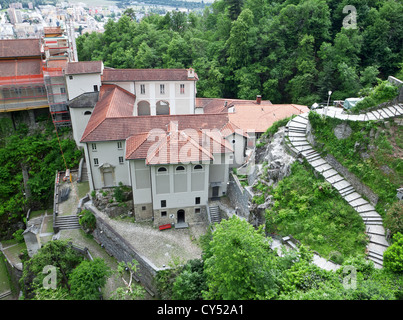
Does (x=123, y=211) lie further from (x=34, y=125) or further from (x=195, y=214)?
(x=34, y=125)

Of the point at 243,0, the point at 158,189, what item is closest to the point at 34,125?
the point at 158,189

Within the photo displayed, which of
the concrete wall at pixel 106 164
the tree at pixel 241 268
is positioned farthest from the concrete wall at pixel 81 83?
the tree at pixel 241 268

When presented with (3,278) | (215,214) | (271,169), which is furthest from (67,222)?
(271,169)

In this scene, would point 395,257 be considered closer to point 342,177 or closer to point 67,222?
point 342,177

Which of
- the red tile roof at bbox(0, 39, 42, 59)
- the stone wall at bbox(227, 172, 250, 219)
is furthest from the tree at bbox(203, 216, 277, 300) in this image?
the red tile roof at bbox(0, 39, 42, 59)

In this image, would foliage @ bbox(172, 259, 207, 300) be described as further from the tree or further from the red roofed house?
the red roofed house

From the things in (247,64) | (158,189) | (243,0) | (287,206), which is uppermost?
(243,0)
